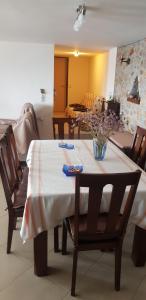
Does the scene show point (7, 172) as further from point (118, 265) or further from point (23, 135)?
point (23, 135)

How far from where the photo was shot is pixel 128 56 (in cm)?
457

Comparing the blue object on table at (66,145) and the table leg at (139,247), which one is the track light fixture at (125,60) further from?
the table leg at (139,247)

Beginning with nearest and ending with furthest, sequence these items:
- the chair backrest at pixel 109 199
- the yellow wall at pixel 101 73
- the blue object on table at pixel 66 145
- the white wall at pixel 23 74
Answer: the chair backrest at pixel 109 199, the blue object on table at pixel 66 145, the white wall at pixel 23 74, the yellow wall at pixel 101 73

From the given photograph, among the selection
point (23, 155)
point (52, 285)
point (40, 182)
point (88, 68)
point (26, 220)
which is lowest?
point (52, 285)

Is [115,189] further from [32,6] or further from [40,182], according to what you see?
[32,6]

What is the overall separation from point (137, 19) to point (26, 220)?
2465 mm

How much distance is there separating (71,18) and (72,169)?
1.92m

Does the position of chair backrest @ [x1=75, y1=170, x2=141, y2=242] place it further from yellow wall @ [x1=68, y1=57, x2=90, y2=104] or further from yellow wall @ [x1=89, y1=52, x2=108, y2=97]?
yellow wall @ [x1=68, y1=57, x2=90, y2=104]

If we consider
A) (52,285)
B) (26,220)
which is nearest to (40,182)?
(26,220)

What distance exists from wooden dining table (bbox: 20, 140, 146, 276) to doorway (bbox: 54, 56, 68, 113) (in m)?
7.21

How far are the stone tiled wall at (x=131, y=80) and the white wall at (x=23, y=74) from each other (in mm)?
1438

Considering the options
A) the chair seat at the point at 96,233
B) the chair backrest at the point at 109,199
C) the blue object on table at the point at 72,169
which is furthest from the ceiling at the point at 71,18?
the chair seat at the point at 96,233

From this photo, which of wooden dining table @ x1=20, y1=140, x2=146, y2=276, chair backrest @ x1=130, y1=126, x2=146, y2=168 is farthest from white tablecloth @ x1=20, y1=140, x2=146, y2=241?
chair backrest @ x1=130, y1=126, x2=146, y2=168

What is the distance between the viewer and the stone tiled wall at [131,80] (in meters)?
3.98
